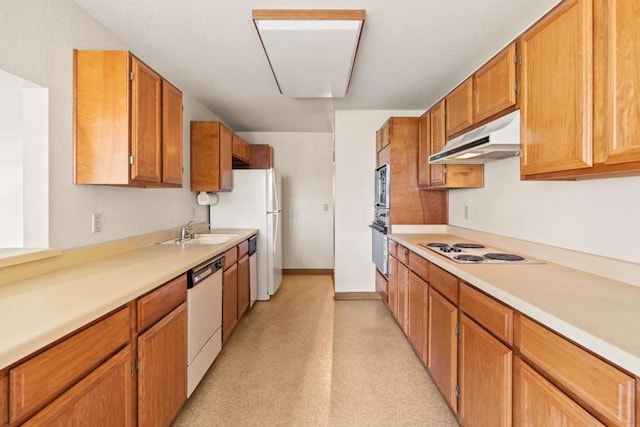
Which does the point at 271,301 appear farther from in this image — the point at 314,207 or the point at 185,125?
the point at 185,125

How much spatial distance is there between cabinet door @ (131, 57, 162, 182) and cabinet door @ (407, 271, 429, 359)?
196 cm

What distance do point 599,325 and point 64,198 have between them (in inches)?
91.9

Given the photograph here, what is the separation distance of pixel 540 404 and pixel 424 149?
240 centimetres

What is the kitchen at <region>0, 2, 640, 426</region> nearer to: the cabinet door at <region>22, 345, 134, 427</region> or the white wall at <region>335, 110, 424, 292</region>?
the white wall at <region>335, 110, 424, 292</region>

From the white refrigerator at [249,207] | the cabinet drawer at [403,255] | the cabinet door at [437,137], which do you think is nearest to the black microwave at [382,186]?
the cabinet door at [437,137]

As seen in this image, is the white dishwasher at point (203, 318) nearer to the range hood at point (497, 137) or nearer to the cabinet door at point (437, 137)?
the range hood at point (497, 137)

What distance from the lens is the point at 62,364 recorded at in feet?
3.09

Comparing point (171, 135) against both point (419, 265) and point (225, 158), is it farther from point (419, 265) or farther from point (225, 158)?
point (419, 265)

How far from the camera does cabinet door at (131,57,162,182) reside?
179 centimetres

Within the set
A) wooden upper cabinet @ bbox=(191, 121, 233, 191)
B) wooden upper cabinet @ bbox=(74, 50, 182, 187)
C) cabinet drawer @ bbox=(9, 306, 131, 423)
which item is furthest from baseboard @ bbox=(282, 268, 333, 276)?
cabinet drawer @ bbox=(9, 306, 131, 423)

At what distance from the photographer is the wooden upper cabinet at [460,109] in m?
2.16

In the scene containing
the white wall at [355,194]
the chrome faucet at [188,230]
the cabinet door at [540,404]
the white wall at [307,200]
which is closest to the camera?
the cabinet door at [540,404]

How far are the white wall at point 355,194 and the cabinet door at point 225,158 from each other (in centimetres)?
126

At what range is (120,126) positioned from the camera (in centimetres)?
174
